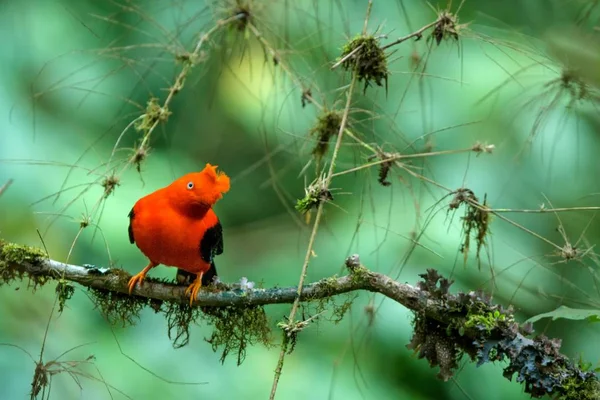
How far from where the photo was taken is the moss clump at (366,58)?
2.23m

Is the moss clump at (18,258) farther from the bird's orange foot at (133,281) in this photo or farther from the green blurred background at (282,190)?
the green blurred background at (282,190)

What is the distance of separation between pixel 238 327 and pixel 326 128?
2.64 ft

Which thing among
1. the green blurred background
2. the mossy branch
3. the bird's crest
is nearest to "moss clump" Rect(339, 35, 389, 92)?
the bird's crest

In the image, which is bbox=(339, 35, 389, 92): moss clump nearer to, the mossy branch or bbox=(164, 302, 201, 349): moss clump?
the mossy branch

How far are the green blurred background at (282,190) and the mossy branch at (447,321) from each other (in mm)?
1246

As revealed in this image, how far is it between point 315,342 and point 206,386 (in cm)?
70

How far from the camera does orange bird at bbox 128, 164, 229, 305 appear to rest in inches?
95.2

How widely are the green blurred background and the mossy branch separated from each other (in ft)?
4.09

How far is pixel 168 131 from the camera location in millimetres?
4812

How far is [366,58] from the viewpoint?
226cm

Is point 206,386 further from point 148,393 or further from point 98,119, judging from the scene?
point 98,119

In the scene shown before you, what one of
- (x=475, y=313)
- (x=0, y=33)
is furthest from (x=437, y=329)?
(x=0, y=33)

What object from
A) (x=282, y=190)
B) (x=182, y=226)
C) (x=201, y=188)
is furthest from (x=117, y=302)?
(x=282, y=190)

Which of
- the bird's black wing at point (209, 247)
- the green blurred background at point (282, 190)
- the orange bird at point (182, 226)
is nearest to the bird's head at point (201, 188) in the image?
the orange bird at point (182, 226)
